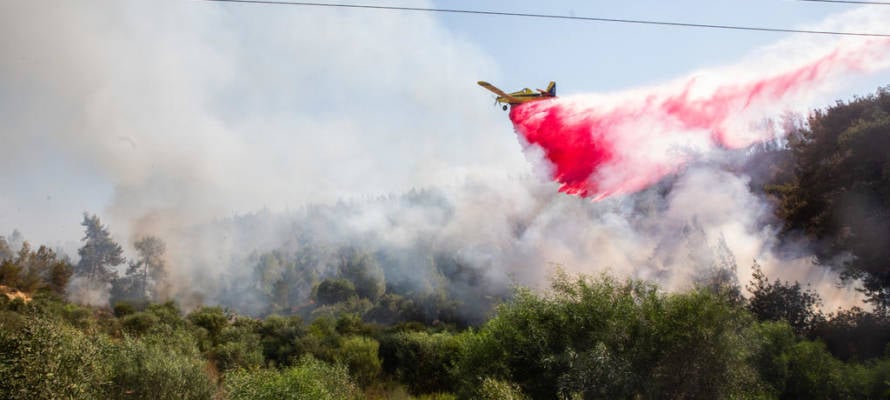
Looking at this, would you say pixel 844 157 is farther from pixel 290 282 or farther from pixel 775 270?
pixel 290 282

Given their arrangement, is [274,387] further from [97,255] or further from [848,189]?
[97,255]

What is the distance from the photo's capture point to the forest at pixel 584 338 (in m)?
30.3

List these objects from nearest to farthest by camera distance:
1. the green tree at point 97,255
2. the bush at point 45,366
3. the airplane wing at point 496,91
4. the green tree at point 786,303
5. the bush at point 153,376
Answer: the bush at point 45,366
the bush at point 153,376
the airplane wing at point 496,91
the green tree at point 786,303
the green tree at point 97,255

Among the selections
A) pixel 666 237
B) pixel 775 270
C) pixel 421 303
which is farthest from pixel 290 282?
pixel 775 270

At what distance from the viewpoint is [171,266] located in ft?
485

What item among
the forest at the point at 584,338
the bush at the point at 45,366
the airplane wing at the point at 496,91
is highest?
the airplane wing at the point at 496,91

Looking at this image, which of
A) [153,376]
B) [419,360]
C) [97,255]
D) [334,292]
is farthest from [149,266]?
[153,376]

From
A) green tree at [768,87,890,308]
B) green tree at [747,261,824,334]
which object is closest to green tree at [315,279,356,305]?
green tree at [747,261,824,334]

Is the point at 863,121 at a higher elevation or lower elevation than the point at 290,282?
lower

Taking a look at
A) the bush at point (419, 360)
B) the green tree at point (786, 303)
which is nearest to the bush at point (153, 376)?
the bush at point (419, 360)

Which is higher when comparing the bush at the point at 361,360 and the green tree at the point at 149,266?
the green tree at the point at 149,266

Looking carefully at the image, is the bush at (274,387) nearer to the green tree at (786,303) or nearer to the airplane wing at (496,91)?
the airplane wing at (496,91)

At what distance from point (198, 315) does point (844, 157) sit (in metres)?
74.8

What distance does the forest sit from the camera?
3034 centimetres
